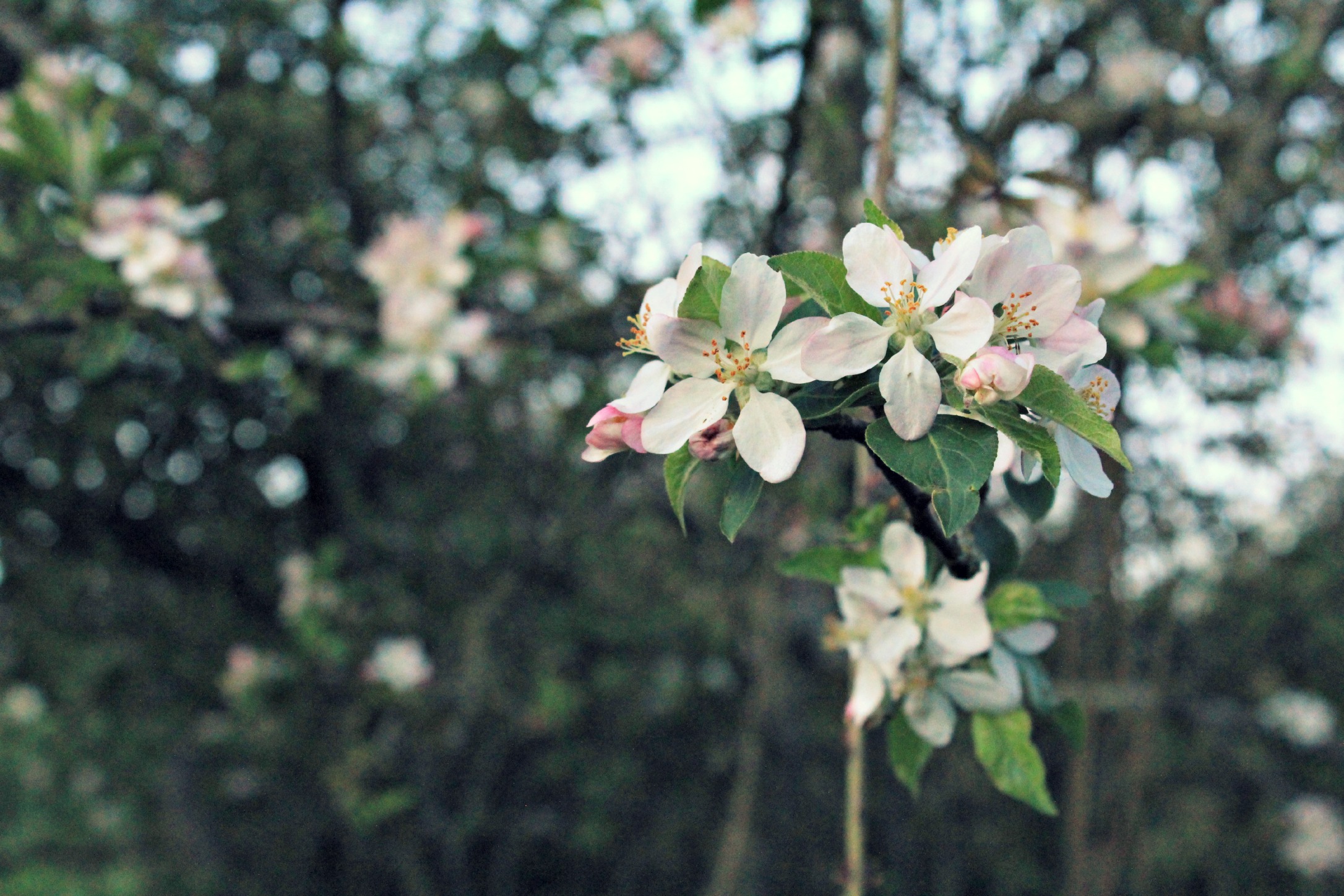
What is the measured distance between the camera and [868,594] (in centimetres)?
90

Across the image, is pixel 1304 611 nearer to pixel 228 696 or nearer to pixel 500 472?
pixel 500 472

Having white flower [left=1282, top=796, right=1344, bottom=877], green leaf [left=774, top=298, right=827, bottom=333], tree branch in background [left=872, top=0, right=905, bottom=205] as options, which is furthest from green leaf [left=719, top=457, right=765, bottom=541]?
white flower [left=1282, top=796, right=1344, bottom=877]

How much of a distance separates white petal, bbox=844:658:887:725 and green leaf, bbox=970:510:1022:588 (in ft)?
0.51

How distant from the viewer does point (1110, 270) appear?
1.29 m

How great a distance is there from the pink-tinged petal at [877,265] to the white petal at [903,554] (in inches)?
12.2

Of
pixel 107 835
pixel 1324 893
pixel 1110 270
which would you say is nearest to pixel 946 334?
pixel 1110 270

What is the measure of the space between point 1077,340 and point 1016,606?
0.33 meters

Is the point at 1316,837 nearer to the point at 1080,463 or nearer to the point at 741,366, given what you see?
the point at 1080,463

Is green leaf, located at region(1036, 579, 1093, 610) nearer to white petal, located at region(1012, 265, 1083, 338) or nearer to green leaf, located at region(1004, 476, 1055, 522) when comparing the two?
green leaf, located at region(1004, 476, 1055, 522)

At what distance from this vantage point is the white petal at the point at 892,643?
2.85 feet

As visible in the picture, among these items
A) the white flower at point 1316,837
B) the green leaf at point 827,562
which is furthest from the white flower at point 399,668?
the white flower at point 1316,837

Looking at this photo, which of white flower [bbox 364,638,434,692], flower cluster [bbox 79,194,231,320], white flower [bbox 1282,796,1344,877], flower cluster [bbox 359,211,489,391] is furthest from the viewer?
white flower [bbox 1282,796,1344,877]

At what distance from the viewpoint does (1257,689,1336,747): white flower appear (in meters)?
4.20

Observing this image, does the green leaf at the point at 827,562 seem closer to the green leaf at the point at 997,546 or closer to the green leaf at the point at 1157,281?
the green leaf at the point at 997,546
